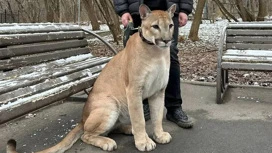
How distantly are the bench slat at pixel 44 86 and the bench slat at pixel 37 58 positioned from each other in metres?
0.54

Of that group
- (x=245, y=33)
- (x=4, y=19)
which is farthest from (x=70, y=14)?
(x=245, y=33)

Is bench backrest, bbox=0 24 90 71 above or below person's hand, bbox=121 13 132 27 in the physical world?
below

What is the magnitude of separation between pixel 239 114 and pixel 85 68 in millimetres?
2040

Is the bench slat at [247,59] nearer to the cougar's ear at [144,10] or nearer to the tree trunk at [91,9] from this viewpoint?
the cougar's ear at [144,10]

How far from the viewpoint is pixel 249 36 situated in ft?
18.1

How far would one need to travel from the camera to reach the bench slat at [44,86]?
325 cm

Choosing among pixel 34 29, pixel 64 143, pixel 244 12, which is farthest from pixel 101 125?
pixel 244 12

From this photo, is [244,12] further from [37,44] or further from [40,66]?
[40,66]

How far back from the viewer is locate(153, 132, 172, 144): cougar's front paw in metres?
3.67

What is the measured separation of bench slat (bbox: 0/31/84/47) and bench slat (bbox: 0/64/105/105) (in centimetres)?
71

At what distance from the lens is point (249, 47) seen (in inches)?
216

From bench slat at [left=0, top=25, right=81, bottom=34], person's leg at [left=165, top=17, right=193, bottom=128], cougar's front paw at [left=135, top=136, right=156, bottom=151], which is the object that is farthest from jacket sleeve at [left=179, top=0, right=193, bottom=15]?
bench slat at [left=0, top=25, right=81, bottom=34]

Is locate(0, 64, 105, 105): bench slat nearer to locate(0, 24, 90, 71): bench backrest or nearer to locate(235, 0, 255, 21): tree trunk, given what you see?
locate(0, 24, 90, 71): bench backrest

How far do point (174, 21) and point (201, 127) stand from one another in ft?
4.12
